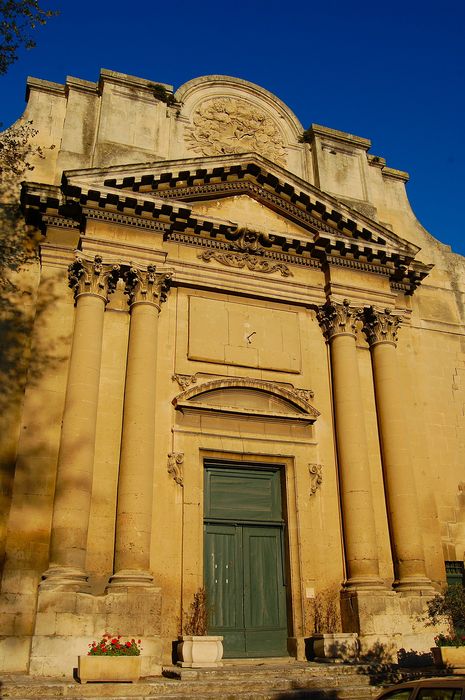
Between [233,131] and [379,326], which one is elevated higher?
[233,131]

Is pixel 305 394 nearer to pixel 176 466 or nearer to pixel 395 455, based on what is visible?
pixel 395 455

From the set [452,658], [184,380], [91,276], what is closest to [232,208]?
[91,276]

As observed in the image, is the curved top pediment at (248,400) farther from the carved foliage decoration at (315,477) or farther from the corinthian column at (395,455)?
the corinthian column at (395,455)

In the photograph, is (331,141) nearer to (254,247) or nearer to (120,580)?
(254,247)

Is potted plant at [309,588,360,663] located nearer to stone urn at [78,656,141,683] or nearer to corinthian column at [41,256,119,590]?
stone urn at [78,656,141,683]

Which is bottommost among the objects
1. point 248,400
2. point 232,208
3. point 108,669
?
point 108,669

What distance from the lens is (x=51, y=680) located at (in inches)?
390

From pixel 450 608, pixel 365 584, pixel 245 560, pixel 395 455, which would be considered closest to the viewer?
pixel 450 608

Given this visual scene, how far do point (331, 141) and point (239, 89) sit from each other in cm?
300

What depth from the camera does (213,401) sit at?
14336 mm

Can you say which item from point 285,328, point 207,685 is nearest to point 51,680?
point 207,685

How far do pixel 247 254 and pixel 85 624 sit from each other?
896 centimetres

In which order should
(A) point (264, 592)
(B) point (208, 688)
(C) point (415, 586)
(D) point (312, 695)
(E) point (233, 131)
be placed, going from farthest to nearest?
(E) point (233, 131) < (C) point (415, 586) < (A) point (264, 592) < (B) point (208, 688) < (D) point (312, 695)

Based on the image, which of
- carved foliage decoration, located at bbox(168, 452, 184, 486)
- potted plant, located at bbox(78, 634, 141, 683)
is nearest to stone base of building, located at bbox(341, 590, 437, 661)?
carved foliage decoration, located at bbox(168, 452, 184, 486)
